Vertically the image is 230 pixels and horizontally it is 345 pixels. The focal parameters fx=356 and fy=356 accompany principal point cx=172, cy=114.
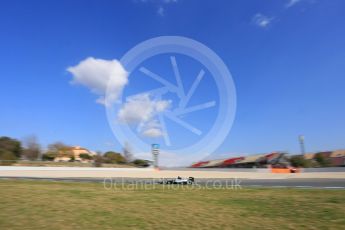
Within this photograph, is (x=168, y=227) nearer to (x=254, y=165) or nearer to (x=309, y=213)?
(x=309, y=213)

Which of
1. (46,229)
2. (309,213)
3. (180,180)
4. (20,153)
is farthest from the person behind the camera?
(20,153)

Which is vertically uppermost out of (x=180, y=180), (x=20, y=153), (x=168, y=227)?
(x=20, y=153)

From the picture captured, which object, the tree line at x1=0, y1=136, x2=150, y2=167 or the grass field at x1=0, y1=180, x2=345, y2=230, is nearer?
the grass field at x1=0, y1=180, x2=345, y2=230

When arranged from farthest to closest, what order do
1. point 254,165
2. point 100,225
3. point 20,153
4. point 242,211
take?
point 20,153, point 254,165, point 242,211, point 100,225

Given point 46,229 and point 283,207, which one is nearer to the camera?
point 46,229

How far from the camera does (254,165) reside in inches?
3492

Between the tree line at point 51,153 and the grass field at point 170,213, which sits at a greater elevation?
the tree line at point 51,153

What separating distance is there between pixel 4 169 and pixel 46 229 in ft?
154

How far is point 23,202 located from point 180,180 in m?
17.2

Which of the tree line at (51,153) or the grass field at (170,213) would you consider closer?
the grass field at (170,213)

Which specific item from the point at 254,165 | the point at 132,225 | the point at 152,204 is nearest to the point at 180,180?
the point at 152,204

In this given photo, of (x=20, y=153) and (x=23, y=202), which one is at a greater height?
(x=20, y=153)

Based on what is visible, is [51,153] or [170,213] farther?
[51,153]

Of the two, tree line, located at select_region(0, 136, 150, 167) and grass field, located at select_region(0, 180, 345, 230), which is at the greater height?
tree line, located at select_region(0, 136, 150, 167)
